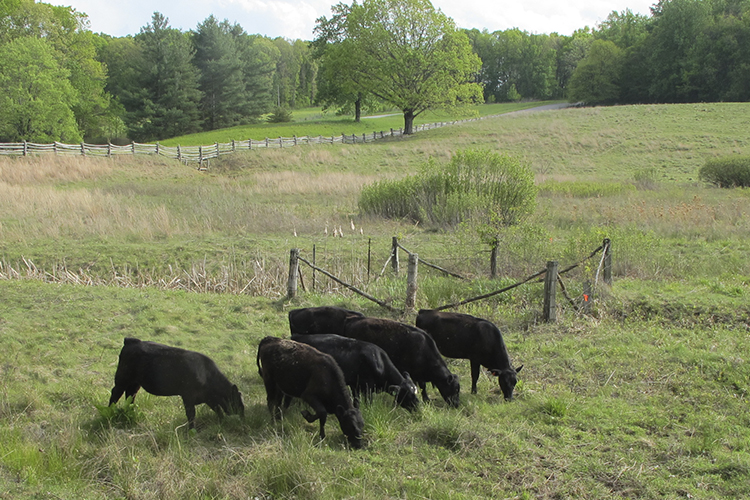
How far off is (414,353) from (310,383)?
154cm

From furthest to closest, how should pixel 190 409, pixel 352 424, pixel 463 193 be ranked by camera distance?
pixel 463 193
pixel 190 409
pixel 352 424

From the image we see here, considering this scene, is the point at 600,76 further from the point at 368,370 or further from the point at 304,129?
the point at 368,370

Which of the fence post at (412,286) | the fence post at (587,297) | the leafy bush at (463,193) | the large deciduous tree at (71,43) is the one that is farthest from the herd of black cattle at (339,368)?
the large deciduous tree at (71,43)

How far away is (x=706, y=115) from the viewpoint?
52562mm

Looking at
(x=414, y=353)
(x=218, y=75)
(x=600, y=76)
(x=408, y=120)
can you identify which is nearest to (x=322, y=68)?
(x=218, y=75)

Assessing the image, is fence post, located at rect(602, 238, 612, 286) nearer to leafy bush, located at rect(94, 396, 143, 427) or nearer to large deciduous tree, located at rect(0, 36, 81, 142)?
leafy bush, located at rect(94, 396, 143, 427)

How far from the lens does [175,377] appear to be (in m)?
5.94

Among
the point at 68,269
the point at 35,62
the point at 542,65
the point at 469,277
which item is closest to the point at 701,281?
the point at 469,277

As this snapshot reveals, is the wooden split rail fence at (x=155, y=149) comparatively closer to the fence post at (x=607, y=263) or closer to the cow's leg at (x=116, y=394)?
the fence post at (x=607, y=263)

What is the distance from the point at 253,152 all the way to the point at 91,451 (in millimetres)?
34470

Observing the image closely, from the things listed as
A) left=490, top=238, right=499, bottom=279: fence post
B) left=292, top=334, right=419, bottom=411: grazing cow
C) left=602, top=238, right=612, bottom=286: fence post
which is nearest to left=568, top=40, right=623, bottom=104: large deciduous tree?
left=490, top=238, right=499, bottom=279: fence post

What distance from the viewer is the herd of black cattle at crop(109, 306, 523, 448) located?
19.3ft

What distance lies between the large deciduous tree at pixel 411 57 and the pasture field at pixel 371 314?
29.5 meters

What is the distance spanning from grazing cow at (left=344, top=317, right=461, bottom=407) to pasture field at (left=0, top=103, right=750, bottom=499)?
1.06 ft
